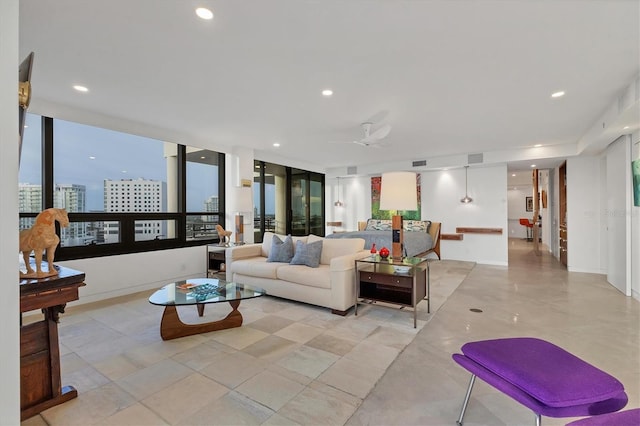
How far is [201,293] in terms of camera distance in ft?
9.96

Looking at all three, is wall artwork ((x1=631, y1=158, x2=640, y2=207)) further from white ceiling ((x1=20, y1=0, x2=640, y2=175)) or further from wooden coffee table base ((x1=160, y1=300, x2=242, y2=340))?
wooden coffee table base ((x1=160, y1=300, x2=242, y2=340))

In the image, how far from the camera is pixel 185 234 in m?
5.43

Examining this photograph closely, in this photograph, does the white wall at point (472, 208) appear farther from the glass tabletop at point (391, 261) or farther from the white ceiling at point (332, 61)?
→ the glass tabletop at point (391, 261)

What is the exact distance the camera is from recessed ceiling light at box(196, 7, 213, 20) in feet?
6.64

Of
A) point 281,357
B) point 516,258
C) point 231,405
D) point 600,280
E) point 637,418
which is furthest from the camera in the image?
point 516,258

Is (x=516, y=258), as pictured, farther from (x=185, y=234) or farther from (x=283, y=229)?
(x=185, y=234)

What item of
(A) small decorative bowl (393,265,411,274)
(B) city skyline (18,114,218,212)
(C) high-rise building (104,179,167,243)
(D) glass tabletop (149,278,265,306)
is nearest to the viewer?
(D) glass tabletop (149,278,265,306)

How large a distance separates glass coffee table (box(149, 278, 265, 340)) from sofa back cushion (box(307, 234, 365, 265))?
141 centimetres

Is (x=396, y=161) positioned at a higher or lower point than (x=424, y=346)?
higher

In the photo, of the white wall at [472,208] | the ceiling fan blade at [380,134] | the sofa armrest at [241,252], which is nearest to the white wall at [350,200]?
the white wall at [472,208]

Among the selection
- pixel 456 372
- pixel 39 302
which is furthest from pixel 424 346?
pixel 39 302

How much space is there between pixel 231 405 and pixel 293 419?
17.3 inches

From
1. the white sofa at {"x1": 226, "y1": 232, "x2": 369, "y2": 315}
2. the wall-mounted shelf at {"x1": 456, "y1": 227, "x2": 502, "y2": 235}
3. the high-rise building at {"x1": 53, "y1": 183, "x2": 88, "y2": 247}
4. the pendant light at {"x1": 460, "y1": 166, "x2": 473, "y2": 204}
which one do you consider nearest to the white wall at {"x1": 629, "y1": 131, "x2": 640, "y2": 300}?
the wall-mounted shelf at {"x1": 456, "y1": 227, "x2": 502, "y2": 235}

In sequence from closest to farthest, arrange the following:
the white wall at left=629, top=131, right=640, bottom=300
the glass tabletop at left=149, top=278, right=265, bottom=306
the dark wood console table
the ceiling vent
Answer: the dark wood console table < the glass tabletop at left=149, top=278, right=265, bottom=306 < the white wall at left=629, top=131, right=640, bottom=300 < the ceiling vent
